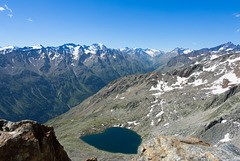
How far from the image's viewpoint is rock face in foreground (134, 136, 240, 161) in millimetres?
13030

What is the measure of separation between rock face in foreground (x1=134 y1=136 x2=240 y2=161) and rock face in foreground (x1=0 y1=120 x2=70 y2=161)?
373 inches

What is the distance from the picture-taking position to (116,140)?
120 metres

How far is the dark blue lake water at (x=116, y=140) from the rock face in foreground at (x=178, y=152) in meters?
90.3

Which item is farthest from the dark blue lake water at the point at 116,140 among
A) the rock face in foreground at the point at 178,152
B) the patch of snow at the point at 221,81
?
the rock face in foreground at the point at 178,152

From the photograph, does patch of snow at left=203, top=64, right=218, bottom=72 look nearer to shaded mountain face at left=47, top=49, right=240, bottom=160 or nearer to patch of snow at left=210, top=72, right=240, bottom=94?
shaded mountain face at left=47, top=49, right=240, bottom=160

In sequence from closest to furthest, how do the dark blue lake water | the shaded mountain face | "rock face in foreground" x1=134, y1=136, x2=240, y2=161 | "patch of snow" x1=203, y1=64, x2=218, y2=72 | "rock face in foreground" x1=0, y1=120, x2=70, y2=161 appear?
"rock face in foreground" x1=134, y1=136, x2=240, y2=161 → "rock face in foreground" x1=0, y1=120, x2=70, y2=161 → the shaded mountain face → the dark blue lake water → "patch of snow" x1=203, y1=64, x2=218, y2=72

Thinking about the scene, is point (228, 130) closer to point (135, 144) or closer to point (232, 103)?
point (232, 103)

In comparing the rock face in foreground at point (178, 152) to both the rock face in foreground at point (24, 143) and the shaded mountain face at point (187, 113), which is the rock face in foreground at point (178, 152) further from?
the shaded mountain face at point (187, 113)

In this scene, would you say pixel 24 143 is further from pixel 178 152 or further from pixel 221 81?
pixel 221 81

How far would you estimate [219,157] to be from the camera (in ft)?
42.2

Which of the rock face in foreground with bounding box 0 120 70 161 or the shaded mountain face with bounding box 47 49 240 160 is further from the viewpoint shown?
the shaded mountain face with bounding box 47 49 240 160

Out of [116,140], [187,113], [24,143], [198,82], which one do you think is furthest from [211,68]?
[24,143]

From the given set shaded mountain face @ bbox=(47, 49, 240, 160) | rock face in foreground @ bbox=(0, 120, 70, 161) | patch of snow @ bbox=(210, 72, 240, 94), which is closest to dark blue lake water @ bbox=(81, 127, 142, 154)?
shaded mountain face @ bbox=(47, 49, 240, 160)

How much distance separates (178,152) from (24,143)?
13789 millimetres
